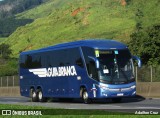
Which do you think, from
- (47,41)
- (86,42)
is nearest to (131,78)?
(86,42)

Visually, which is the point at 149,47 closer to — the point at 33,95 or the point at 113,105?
the point at 33,95

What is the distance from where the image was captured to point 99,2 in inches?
4564

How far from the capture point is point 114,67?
25750 mm

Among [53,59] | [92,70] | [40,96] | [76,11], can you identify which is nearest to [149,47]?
[40,96]

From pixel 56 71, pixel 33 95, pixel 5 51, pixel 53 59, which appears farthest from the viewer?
pixel 5 51

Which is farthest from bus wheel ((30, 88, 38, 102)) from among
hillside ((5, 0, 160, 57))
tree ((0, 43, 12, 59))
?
Answer: tree ((0, 43, 12, 59))

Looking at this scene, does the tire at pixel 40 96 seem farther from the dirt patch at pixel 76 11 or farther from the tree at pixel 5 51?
the dirt patch at pixel 76 11

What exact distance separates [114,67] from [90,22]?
266ft

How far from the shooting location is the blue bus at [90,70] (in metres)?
25.6

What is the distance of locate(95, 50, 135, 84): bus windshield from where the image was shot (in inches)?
1008

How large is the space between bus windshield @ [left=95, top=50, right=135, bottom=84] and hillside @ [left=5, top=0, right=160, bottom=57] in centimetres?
6288

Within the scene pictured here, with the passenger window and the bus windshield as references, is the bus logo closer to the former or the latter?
the passenger window

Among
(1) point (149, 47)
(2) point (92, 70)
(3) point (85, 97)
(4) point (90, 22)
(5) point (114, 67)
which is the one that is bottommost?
(3) point (85, 97)

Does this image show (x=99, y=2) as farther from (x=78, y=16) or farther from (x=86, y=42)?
(x=86, y=42)
